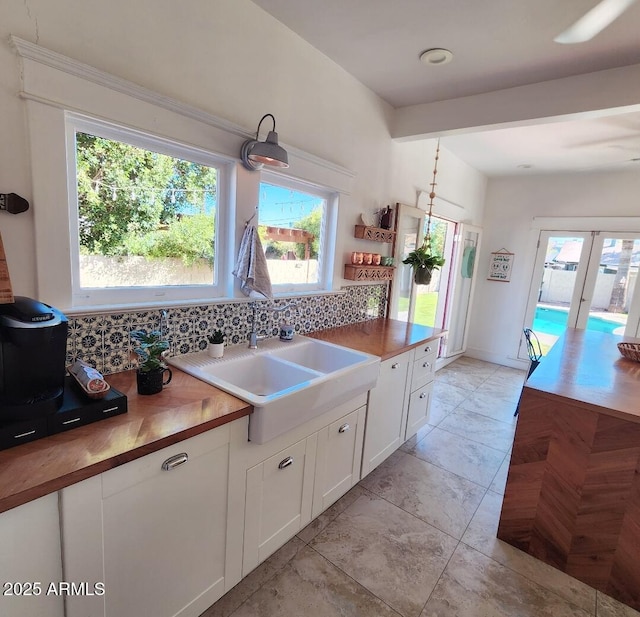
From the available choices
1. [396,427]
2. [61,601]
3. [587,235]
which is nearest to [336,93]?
[396,427]

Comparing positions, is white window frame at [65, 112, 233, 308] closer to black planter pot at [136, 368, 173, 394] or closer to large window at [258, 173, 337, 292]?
large window at [258, 173, 337, 292]

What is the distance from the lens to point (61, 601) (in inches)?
36.5

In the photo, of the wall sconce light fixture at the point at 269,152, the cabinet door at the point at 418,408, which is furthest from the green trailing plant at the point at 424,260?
the wall sconce light fixture at the point at 269,152

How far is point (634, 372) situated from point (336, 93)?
2.55 m

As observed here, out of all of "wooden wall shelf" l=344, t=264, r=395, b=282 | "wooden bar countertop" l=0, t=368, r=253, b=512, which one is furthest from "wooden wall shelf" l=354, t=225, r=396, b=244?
"wooden bar countertop" l=0, t=368, r=253, b=512

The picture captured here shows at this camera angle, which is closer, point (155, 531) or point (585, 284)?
point (155, 531)

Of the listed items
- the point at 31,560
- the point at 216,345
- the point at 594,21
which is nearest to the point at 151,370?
the point at 216,345

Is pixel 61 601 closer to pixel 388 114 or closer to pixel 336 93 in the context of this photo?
pixel 336 93

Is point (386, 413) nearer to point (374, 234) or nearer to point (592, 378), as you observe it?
point (592, 378)

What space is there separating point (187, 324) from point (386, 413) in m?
1.34

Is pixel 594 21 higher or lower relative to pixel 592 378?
higher

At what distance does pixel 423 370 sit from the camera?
2.60 meters

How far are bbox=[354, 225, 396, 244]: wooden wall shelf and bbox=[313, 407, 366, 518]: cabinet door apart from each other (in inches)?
53.1

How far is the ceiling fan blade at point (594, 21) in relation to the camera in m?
1.59
